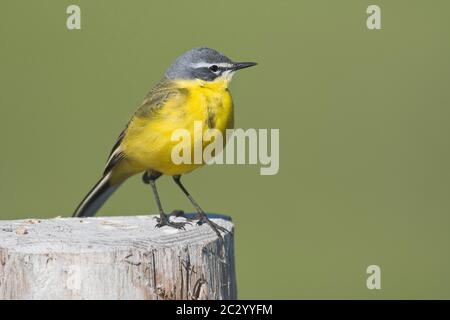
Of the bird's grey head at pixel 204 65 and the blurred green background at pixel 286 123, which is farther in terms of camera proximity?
the blurred green background at pixel 286 123

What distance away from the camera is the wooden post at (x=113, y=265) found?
4.29 meters

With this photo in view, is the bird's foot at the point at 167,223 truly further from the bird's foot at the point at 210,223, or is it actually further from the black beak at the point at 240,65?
the black beak at the point at 240,65

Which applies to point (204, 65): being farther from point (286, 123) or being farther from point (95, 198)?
point (286, 123)

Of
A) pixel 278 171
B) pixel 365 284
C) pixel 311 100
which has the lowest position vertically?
pixel 365 284

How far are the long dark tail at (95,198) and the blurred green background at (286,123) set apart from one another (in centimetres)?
282

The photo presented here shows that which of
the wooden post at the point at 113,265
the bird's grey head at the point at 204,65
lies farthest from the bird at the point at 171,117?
the wooden post at the point at 113,265

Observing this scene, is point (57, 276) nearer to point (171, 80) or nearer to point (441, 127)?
point (171, 80)

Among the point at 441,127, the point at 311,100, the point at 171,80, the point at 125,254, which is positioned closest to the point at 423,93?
the point at 441,127

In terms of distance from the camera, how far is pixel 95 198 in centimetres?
667

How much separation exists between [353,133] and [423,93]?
1849mm

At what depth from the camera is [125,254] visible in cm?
438

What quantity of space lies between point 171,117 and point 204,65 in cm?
57

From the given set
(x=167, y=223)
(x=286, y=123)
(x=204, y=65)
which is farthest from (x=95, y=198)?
(x=286, y=123)

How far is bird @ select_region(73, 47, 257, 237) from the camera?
19.5 ft
